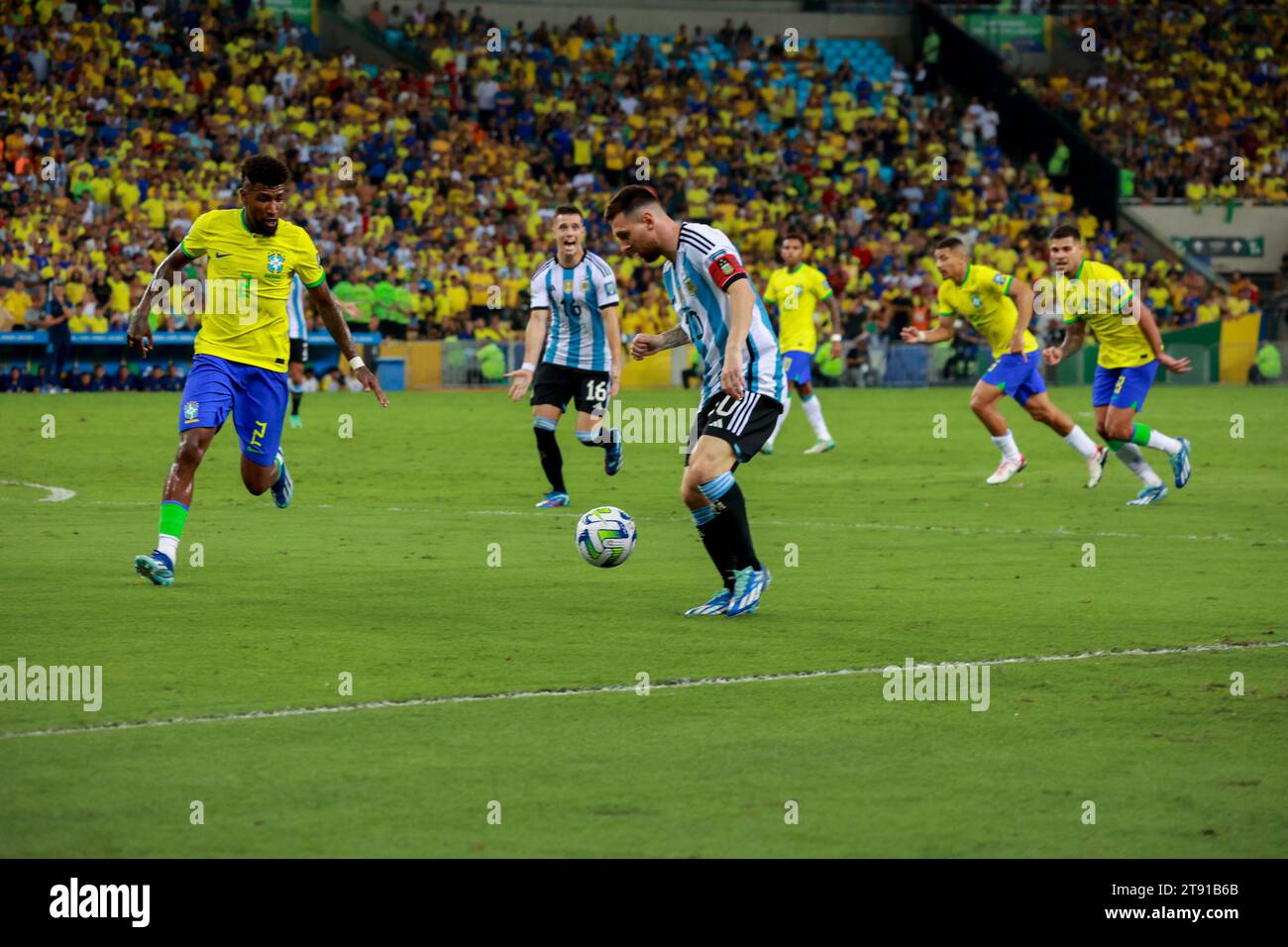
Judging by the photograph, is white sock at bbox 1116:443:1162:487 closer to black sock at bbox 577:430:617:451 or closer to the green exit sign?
black sock at bbox 577:430:617:451

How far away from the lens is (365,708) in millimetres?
7086

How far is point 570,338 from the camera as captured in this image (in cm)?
1608

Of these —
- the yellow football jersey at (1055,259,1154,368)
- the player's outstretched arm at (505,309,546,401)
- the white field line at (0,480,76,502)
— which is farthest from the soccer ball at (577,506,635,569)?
the yellow football jersey at (1055,259,1154,368)

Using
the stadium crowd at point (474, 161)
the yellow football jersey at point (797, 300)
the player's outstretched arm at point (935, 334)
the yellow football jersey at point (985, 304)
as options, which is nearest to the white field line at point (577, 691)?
the player's outstretched arm at point (935, 334)

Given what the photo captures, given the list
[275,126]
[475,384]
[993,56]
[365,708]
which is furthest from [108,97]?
[365,708]

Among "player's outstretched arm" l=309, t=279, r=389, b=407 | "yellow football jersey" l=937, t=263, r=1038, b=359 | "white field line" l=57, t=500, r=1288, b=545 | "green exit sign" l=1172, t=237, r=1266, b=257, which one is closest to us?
"player's outstretched arm" l=309, t=279, r=389, b=407

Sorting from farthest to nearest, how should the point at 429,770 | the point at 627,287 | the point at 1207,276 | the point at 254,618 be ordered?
1. the point at 1207,276
2. the point at 627,287
3. the point at 254,618
4. the point at 429,770

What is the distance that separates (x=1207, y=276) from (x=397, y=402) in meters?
22.7

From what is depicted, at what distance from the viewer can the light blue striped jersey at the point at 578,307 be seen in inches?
625

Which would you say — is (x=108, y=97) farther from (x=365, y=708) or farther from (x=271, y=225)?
(x=365, y=708)

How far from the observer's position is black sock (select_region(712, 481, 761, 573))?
31.1ft

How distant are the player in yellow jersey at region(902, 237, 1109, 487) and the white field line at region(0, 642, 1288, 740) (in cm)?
897

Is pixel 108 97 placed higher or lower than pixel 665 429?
higher

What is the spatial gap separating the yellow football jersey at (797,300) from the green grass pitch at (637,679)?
5.93 metres
